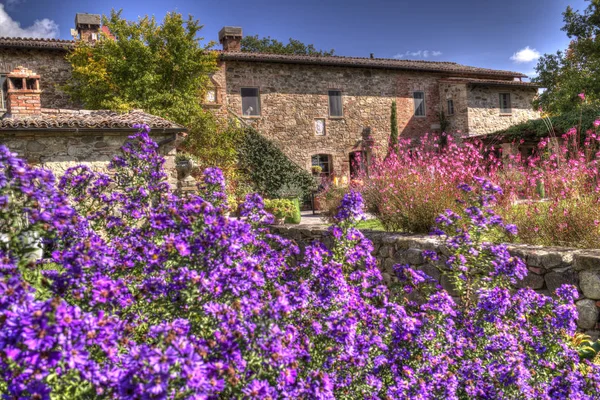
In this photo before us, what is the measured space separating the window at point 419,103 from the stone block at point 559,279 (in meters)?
17.4

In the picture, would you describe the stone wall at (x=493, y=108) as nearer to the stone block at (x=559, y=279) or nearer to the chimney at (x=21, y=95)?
the chimney at (x=21, y=95)

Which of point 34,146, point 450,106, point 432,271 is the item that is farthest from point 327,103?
point 432,271

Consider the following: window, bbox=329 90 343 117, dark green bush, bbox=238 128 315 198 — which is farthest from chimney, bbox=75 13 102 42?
window, bbox=329 90 343 117

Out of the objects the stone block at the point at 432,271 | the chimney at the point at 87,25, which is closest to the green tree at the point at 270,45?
the chimney at the point at 87,25

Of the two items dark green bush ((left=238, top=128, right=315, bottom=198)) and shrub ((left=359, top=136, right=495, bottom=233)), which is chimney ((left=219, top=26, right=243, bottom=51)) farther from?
shrub ((left=359, top=136, right=495, bottom=233))

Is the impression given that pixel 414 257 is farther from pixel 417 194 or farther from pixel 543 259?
pixel 543 259

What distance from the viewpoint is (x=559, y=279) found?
376 cm

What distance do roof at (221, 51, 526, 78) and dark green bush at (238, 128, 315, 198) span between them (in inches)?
119

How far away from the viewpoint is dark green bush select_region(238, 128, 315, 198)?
52.7ft

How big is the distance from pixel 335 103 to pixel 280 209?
9.57 metres

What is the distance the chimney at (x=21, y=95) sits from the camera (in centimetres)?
938

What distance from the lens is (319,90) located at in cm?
1880

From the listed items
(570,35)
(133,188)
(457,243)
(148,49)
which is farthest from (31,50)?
(570,35)

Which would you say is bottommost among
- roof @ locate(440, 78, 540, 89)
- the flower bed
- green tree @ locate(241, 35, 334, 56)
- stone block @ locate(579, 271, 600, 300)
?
stone block @ locate(579, 271, 600, 300)
